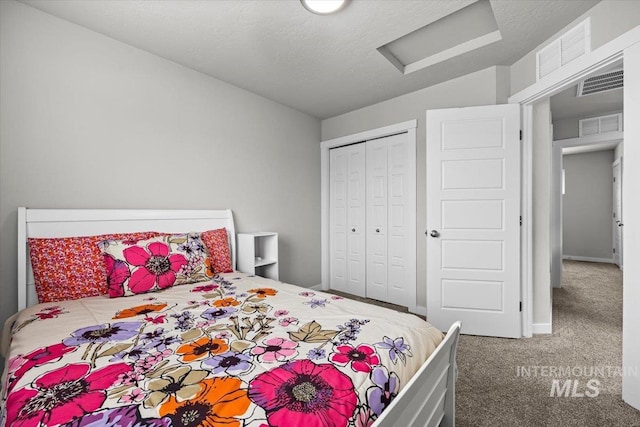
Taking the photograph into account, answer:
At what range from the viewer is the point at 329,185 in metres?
4.13

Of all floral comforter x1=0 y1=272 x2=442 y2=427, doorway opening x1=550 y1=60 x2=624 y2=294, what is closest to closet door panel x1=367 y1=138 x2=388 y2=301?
floral comforter x1=0 y1=272 x2=442 y2=427

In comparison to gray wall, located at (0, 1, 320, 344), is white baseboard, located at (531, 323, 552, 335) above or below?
below

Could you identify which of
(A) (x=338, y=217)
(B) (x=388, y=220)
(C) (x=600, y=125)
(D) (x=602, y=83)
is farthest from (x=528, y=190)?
(C) (x=600, y=125)

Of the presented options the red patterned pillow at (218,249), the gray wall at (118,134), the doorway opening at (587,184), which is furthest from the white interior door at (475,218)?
the doorway opening at (587,184)

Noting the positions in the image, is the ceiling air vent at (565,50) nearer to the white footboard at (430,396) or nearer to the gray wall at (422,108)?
the gray wall at (422,108)

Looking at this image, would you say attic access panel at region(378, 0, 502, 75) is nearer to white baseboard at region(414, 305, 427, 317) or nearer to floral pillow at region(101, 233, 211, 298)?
floral pillow at region(101, 233, 211, 298)

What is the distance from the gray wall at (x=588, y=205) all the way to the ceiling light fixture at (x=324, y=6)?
24.0ft

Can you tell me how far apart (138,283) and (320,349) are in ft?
4.61

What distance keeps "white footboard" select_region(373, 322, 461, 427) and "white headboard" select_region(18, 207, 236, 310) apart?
7.28 ft

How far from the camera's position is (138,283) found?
187 centimetres

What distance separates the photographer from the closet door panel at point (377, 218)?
360 centimetres

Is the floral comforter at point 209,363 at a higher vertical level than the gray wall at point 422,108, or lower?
lower

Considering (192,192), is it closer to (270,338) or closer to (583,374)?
(270,338)

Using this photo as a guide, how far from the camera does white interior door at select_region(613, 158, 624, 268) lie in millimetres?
5488
